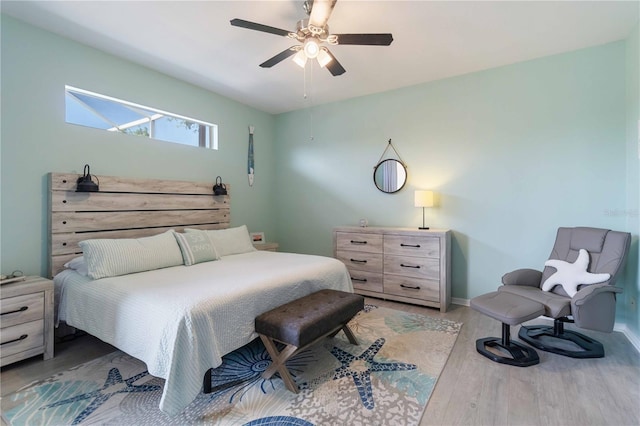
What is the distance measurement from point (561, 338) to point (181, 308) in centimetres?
310

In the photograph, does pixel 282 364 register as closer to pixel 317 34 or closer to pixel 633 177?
pixel 317 34

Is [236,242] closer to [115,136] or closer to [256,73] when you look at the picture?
[115,136]

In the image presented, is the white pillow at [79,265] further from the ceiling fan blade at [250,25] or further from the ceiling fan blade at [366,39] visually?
the ceiling fan blade at [366,39]

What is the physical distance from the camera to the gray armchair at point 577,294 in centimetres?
219

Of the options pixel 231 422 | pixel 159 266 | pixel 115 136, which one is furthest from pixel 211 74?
pixel 231 422

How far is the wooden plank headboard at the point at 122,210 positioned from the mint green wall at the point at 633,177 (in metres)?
4.43

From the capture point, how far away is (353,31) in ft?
8.67

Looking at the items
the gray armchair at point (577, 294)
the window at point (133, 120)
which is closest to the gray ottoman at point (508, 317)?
the gray armchair at point (577, 294)

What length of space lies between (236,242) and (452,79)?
3330mm

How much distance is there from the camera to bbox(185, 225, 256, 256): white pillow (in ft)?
11.4

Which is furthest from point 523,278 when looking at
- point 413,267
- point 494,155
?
point 494,155

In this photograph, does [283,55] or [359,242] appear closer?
[283,55]

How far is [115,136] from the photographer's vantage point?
3137 millimetres

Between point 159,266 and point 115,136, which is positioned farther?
point 115,136
